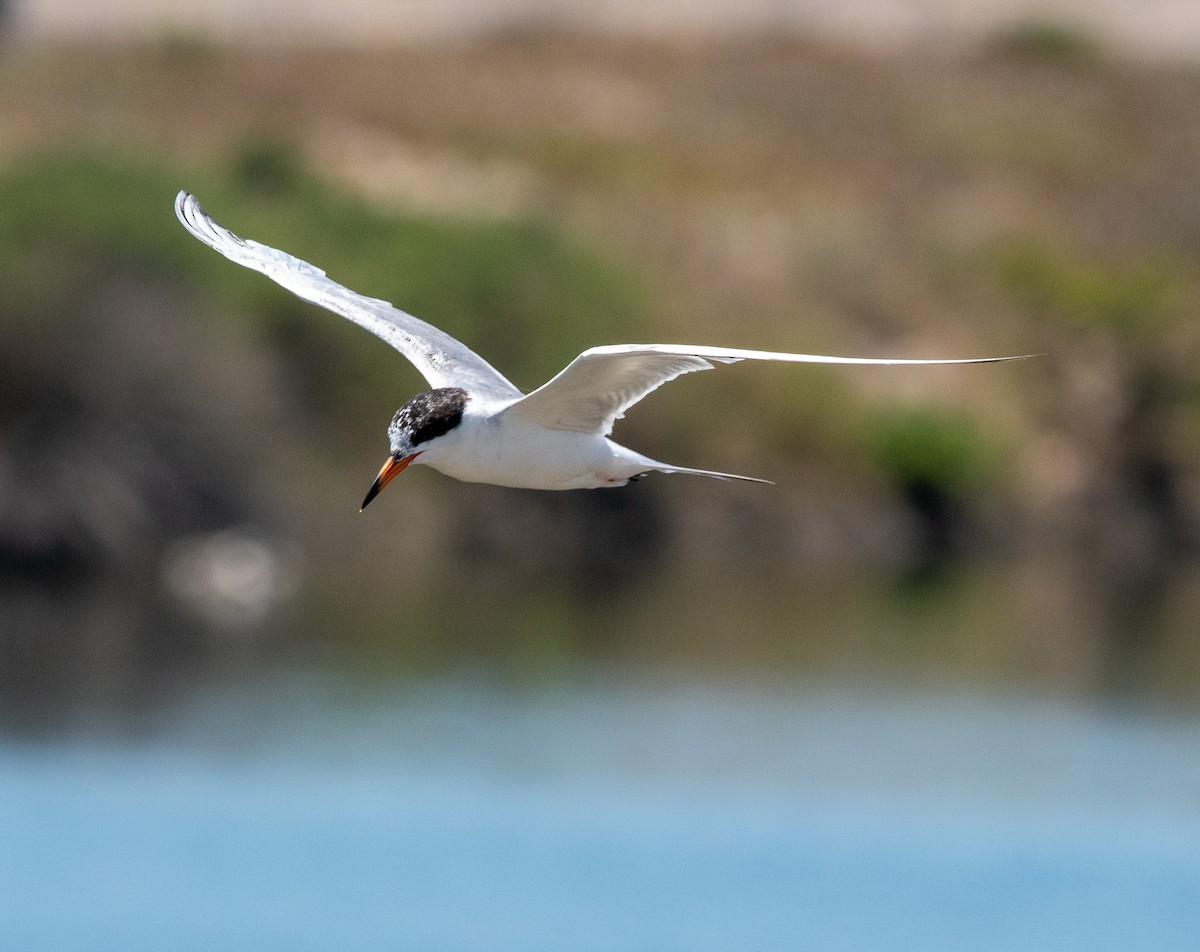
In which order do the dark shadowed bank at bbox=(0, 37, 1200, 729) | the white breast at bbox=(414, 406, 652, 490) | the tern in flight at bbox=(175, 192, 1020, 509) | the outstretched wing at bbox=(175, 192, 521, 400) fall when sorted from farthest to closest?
the dark shadowed bank at bbox=(0, 37, 1200, 729) < the outstretched wing at bbox=(175, 192, 521, 400) < the white breast at bbox=(414, 406, 652, 490) < the tern in flight at bbox=(175, 192, 1020, 509)

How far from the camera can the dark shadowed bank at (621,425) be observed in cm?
2806

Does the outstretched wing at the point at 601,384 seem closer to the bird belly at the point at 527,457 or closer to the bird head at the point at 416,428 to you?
the bird belly at the point at 527,457

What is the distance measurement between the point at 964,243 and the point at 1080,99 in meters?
18.3

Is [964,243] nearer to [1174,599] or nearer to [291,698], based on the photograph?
[1174,599]

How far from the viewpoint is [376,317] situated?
28.0 feet

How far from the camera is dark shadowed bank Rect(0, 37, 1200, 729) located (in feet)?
92.1

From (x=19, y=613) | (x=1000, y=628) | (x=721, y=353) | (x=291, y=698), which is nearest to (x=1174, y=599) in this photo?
(x=1000, y=628)

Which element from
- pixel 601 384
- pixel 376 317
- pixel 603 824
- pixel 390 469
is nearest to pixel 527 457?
pixel 601 384

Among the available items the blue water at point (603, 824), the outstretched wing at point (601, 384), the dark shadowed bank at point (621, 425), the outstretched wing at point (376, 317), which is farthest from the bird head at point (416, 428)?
the dark shadowed bank at point (621, 425)

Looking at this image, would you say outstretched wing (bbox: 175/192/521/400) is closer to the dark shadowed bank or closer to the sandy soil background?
the dark shadowed bank

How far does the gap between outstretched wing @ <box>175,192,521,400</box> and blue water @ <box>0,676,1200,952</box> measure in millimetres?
9212

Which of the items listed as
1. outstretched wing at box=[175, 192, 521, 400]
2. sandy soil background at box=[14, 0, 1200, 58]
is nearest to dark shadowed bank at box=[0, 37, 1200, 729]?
sandy soil background at box=[14, 0, 1200, 58]

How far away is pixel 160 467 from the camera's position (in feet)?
94.3

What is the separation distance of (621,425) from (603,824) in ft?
34.1
